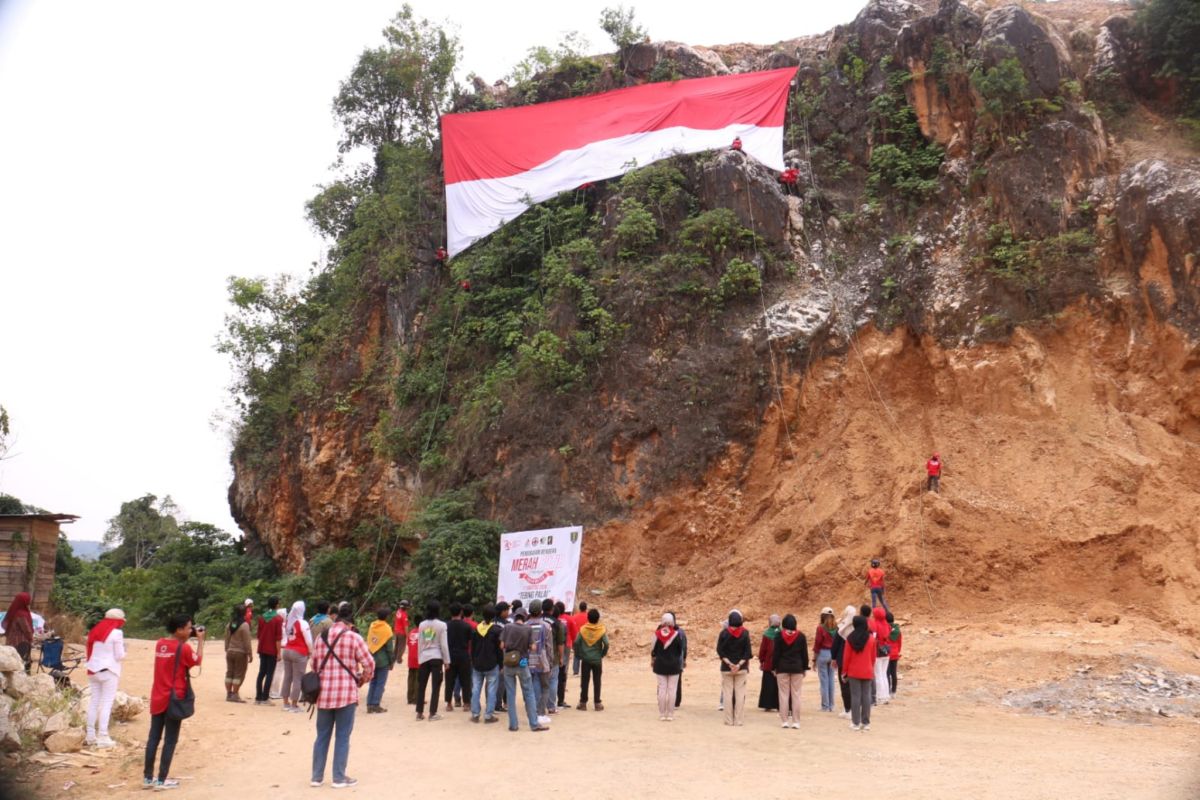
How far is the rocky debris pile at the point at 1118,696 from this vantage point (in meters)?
12.1

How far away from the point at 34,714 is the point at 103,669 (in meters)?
0.94

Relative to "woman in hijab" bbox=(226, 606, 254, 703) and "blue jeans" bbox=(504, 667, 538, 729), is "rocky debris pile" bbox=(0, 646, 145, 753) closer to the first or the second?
"woman in hijab" bbox=(226, 606, 254, 703)

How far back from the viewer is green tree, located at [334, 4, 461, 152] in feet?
110

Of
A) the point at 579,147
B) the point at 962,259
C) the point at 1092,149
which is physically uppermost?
the point at 579,147

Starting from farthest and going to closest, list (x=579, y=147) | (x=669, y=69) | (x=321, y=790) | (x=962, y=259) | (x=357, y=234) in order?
(x=357, y=234) < (x=669, y=69) < (x=579, y=147) < (x=962, y=259) < (x=321, y=790)

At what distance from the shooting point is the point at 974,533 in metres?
18.1

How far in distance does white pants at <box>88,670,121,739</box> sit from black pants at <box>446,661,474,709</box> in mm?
4091

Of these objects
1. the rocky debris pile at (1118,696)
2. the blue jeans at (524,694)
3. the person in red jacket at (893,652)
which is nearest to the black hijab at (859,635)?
the person in red jacket at (893,652)

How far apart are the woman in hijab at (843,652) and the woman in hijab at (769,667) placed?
82 centimetres

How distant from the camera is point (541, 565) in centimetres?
1614

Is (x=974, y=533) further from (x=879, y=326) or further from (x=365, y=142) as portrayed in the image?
(x=365, y=142)

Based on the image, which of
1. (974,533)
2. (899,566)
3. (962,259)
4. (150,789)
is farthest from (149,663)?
(962,259)

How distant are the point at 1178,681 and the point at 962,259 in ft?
36.2

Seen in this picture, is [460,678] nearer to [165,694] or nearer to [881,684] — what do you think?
[165,694]
